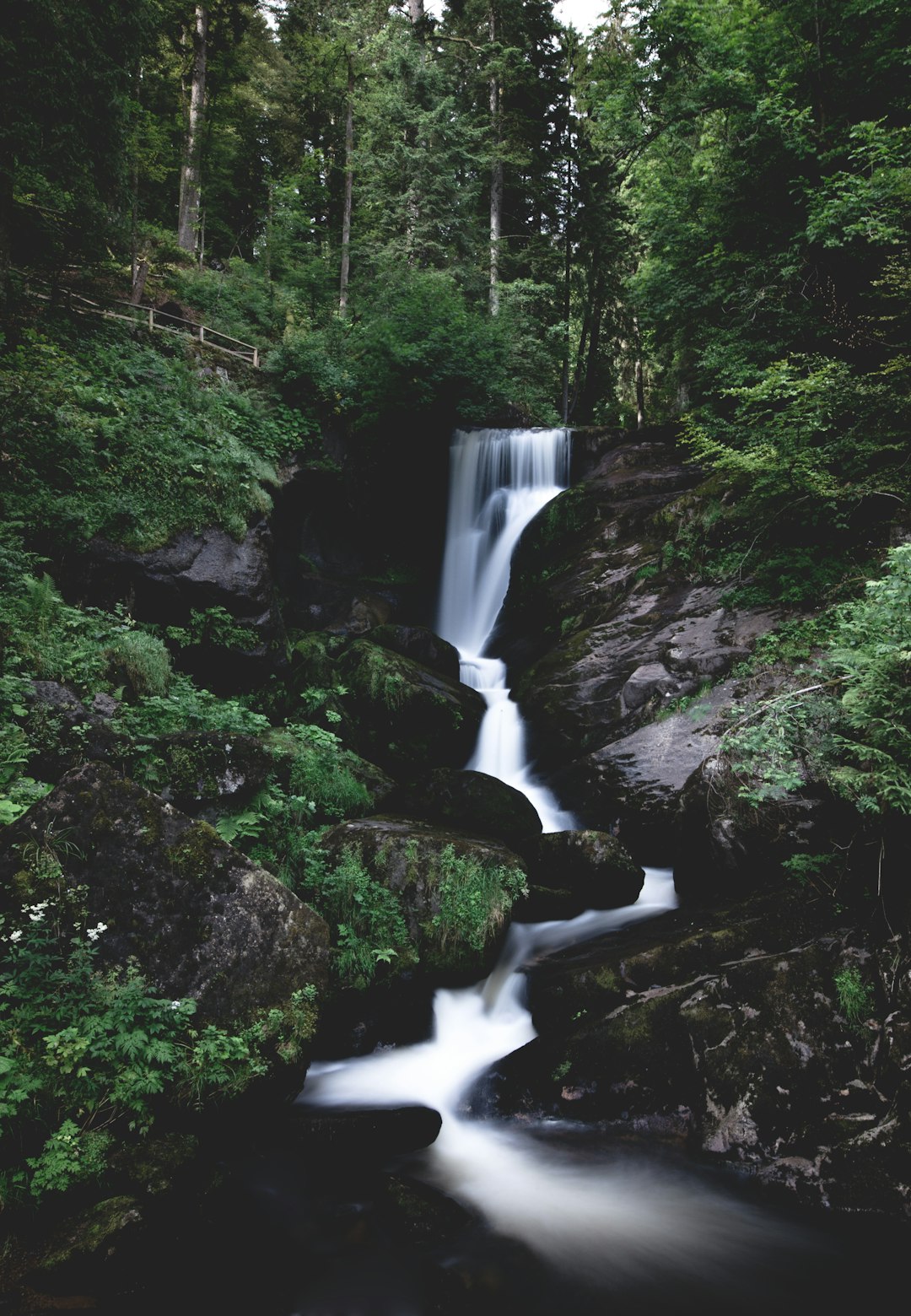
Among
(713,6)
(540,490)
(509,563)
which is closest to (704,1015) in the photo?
(509,563)

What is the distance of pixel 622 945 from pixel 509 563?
9628 millimetres

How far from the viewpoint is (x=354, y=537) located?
15.1 m

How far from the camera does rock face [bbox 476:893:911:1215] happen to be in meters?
4.36

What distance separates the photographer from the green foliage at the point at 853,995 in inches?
186

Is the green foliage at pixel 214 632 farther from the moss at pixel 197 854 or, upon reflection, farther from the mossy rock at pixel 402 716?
the moss at pixel 197 854

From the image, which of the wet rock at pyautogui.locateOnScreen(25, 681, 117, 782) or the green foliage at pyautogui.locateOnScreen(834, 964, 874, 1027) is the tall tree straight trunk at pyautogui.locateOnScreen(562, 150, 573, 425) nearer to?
the wet rock at pyautogui.locateOnScreen(25, 681, 117, 782)

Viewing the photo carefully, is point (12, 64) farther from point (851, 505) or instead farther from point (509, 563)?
point (851, 505)

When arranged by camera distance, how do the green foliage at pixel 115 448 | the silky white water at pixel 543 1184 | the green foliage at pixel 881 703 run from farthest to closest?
the green foliage at pixel 115 448
the green foliage at pixel 881 703
the silky white water at pixel 543 1184

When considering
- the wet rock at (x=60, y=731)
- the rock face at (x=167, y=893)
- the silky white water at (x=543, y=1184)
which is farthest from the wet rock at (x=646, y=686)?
the wet rock at (x=60, y=731)

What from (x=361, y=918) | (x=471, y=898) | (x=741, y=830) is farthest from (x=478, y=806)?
(x=741, y=830)

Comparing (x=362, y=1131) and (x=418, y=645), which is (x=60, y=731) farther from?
(x=418, y=645)

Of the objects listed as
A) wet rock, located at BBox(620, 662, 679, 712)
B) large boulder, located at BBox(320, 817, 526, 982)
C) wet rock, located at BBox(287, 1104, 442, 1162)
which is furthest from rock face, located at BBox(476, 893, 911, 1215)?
wet rock, located at BBox(620, 662, 679, 712)

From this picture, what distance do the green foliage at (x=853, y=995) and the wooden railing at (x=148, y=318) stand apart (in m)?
13.5

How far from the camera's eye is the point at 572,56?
21.3 metres
